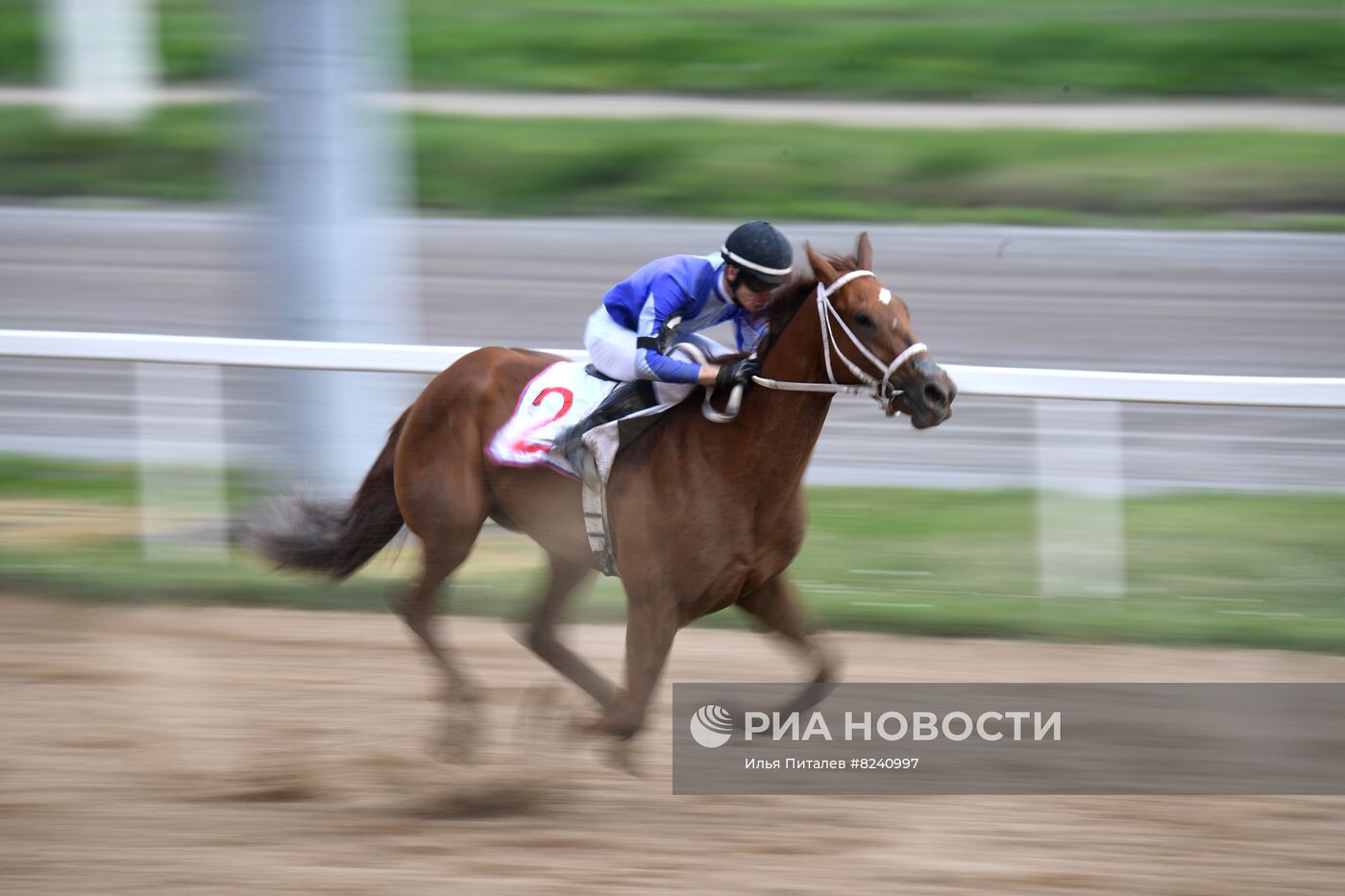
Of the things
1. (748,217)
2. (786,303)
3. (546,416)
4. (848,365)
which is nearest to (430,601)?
(546,416)

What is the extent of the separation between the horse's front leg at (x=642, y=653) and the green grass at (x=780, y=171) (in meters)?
11.1

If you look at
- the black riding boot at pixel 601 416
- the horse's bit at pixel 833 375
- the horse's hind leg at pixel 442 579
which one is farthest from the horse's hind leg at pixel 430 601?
the horse's bit at pixel 833 375

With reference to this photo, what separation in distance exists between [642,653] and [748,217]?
1132 cm

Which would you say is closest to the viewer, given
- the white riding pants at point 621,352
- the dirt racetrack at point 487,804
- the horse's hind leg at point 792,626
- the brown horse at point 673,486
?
the dirt racetrack at point 487,804

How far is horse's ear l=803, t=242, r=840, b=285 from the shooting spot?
4660 millimetres

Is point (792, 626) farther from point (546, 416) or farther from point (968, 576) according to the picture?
point (968, 576)

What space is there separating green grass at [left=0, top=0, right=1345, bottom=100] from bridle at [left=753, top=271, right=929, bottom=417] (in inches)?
628

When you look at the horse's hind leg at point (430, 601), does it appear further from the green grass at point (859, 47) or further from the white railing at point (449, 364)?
the green grass at point (859, 47)

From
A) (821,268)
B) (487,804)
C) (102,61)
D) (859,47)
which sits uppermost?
(859,47)

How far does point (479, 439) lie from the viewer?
5348 mm

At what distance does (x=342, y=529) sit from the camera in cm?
567

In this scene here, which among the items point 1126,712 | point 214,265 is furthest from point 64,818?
point 214,265

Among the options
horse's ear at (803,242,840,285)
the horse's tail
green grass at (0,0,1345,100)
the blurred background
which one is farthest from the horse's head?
green grass at (0,0,1345,100)

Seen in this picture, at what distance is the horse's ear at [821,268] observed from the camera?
466cm
